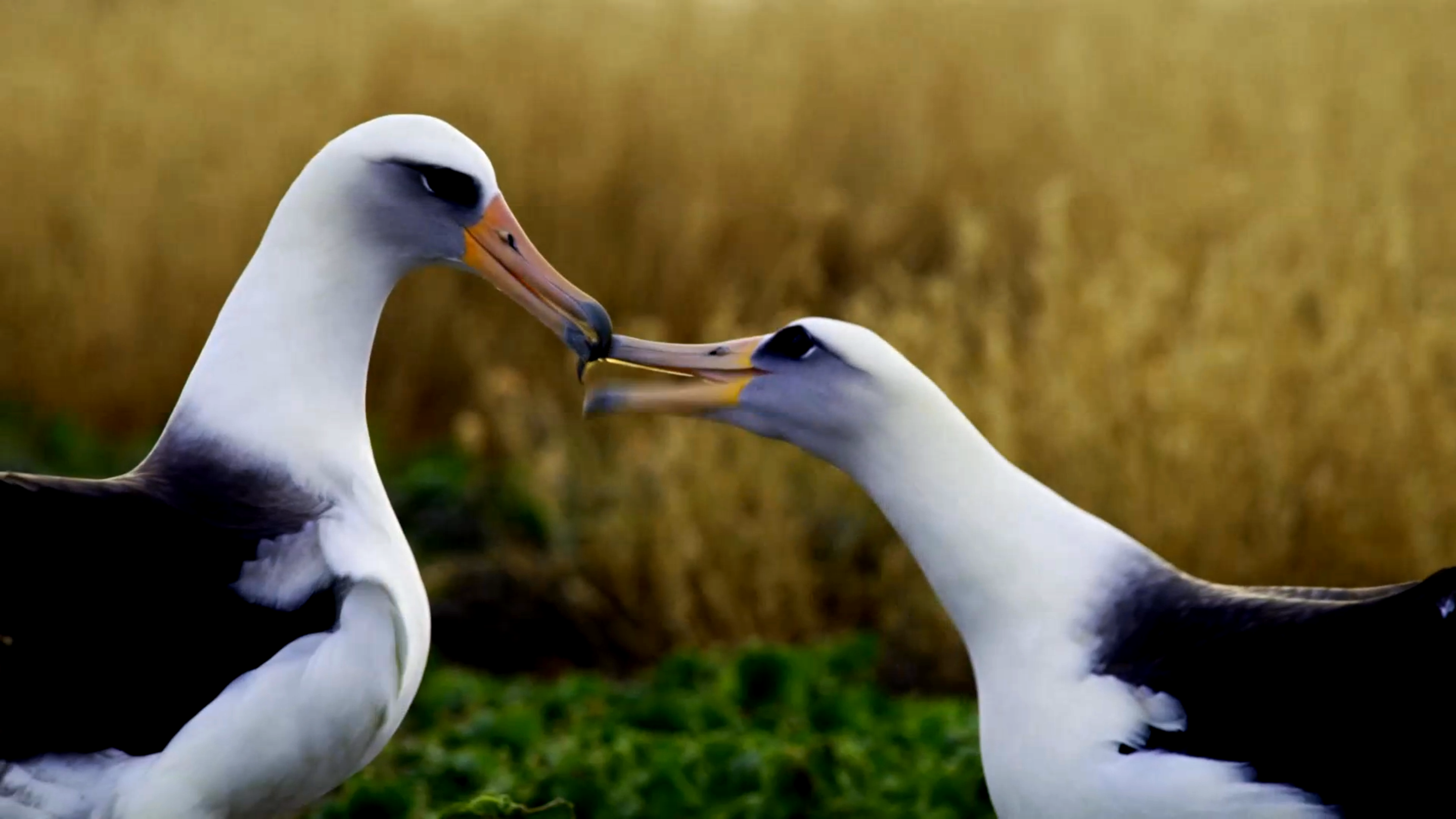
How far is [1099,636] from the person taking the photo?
3.71 m

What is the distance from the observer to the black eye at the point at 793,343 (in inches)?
156

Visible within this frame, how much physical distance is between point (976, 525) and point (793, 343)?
494 mm

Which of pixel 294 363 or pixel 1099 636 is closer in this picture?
pixel 1099 636

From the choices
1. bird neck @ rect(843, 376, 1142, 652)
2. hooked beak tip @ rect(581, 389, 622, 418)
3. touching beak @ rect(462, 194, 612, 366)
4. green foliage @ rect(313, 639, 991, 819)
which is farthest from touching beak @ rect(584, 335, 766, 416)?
green foliage @ rect(313, 639, 991, 819)

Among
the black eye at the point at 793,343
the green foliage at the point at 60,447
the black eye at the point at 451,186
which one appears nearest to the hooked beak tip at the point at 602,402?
the black eye at the point at 793,343

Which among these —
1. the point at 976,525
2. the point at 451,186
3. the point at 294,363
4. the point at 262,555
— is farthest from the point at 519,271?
the point at 976,525

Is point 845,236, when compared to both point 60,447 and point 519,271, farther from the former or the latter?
point 519,271

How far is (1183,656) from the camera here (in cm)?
363

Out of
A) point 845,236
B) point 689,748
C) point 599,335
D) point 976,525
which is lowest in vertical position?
point 689,748

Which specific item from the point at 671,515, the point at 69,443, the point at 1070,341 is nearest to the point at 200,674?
the point at 671,515

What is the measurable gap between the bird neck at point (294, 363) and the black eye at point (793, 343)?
0.75m

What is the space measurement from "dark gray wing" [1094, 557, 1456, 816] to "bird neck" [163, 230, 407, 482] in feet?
4.76

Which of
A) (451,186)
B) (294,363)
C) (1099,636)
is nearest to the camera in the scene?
(1099,636)

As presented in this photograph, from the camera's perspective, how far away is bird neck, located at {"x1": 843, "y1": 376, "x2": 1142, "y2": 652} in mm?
3766
